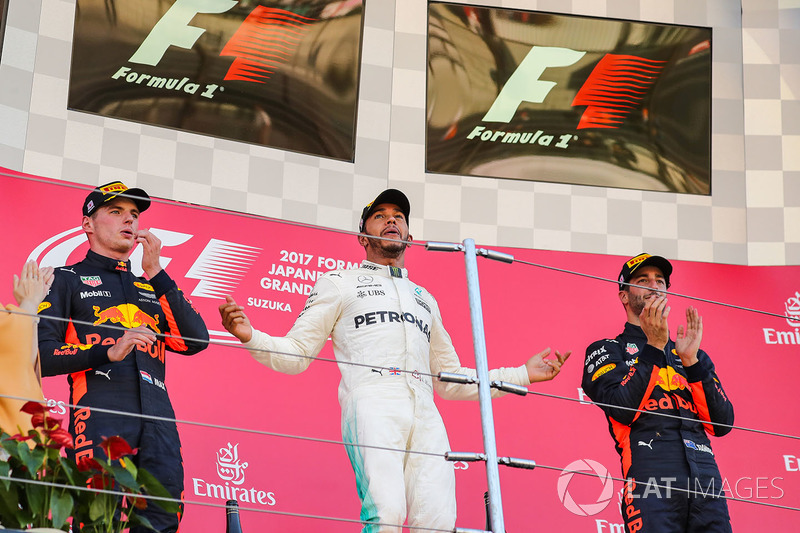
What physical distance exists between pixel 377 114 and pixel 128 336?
2.48 meters

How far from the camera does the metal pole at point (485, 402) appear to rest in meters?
2.02

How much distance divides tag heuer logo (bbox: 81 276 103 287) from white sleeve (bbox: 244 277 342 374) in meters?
0.51

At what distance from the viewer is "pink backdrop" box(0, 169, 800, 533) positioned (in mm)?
4031

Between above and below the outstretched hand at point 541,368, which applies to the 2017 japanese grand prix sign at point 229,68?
above

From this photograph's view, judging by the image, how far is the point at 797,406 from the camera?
4652mm

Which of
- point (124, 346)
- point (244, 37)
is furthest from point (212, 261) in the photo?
point (124, 346)

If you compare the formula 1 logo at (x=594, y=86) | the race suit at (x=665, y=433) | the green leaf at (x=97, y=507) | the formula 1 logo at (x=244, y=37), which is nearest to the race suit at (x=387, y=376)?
the race suit at (x=665, y=433)

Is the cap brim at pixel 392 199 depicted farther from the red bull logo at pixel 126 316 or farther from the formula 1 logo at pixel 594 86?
the formula 1 logo at pixel 594 86

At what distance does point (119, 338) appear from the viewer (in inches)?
115

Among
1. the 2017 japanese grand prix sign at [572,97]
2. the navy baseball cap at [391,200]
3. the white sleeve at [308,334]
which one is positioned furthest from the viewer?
the 2017 japanese grand prix sign at [572,97]

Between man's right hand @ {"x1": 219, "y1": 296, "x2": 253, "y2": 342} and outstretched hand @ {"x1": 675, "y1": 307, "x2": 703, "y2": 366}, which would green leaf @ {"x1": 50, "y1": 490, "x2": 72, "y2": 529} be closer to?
man's right hand @ {"x1": 219, "y1": 296, "x2": 253, "y2": 342}

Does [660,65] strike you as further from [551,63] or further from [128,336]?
[128,336]

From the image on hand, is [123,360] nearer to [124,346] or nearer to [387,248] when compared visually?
[124,346]

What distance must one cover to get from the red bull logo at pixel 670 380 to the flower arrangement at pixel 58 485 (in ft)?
5.02
